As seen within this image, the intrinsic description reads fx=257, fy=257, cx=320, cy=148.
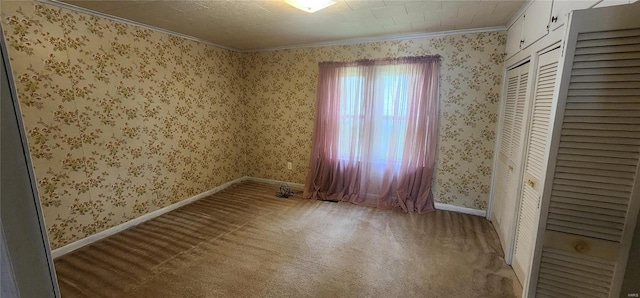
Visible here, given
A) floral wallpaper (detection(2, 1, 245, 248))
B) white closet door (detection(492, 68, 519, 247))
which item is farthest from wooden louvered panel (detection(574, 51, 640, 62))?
floral wallpaper (detection(2, 1, 245, 248))

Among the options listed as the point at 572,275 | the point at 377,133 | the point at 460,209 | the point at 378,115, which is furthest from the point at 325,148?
the point at 572,275

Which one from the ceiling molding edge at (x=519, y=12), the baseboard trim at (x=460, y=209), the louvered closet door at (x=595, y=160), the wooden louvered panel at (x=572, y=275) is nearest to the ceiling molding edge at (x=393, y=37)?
the ceiling molding edge at (x=519, y=12)

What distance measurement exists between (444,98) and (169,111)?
3315mm

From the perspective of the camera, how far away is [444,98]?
3086 millimetres

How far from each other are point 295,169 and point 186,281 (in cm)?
233

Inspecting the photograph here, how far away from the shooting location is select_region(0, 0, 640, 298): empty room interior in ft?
3.01

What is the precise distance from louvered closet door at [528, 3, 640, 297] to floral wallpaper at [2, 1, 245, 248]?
3338mm

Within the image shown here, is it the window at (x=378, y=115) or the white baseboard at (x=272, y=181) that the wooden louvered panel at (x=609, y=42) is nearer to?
the window at (x=378, y=115)

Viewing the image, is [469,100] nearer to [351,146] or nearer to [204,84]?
[351,146]

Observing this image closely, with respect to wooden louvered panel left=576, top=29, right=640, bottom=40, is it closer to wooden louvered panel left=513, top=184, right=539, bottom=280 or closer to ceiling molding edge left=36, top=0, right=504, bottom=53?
wooden louvered panel left=513, top=184, right=539, bottom=280

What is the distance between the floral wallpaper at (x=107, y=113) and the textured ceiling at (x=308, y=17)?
286 mm

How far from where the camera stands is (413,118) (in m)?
3.15

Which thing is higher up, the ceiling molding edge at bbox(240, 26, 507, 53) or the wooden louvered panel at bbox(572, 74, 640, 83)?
the ceiling molding edge at bbox(240, 26, 507, 53)

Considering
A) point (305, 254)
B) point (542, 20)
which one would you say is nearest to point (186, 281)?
point (305, 254)
